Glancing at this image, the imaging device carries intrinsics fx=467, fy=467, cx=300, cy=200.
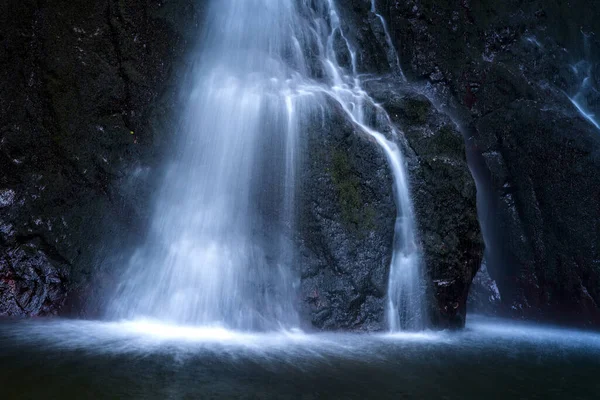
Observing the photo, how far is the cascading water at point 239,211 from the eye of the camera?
7.14 m

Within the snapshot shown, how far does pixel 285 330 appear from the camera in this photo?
6949 millimetres

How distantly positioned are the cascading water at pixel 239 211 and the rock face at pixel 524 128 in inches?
155

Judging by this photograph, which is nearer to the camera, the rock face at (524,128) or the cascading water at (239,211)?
the cascading water at (239,211)

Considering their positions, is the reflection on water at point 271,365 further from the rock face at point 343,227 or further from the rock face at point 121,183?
the rock face at point 121,183

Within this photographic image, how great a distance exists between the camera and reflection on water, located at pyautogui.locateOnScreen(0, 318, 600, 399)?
415 centimetres

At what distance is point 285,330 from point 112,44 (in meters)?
5.58

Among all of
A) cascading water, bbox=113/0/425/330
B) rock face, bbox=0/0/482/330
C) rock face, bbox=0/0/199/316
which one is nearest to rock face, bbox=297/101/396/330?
rock face, bbox=0/0/482/330

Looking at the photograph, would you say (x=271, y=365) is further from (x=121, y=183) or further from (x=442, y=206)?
(x=442, y=206)

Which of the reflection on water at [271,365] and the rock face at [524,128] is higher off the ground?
the rock face at [524,128]

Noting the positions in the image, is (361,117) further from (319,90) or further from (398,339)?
(398,339)

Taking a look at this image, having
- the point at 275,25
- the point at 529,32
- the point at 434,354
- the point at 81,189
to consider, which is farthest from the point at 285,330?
the point at 529,32

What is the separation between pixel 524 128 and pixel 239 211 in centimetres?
717

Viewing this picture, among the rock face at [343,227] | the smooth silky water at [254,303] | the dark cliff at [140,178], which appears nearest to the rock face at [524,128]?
the dark cliff at [140,178]

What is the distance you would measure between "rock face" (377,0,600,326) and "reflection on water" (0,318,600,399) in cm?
333
